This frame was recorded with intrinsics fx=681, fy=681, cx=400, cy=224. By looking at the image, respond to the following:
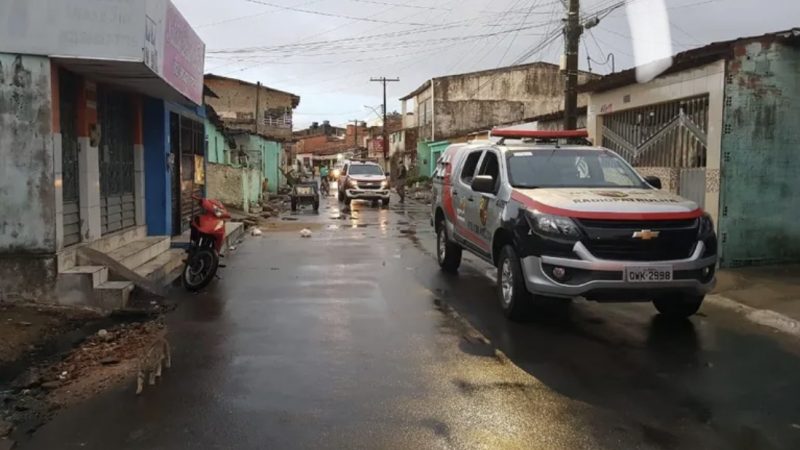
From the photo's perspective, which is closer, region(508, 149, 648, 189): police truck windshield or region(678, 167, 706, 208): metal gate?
region(508, 149, 648, 189): police truck windshield

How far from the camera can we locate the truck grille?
→ 6.63 m

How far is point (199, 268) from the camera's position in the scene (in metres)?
9.44

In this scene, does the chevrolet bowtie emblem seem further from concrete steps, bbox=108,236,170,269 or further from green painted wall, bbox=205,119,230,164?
green painted wall, bbox=205,119,230,164

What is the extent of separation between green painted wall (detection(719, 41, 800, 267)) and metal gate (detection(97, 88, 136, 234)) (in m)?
9.26

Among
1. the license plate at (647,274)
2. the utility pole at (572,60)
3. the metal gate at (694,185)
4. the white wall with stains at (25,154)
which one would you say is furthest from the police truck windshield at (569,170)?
the utility pole at (572,60)

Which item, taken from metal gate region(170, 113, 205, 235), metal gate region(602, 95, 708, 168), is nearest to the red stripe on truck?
metal gate region(602, 95, 708, 168)

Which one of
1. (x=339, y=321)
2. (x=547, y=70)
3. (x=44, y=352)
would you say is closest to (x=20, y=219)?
(x=44, y=352)

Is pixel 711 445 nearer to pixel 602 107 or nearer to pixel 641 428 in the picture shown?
pixel 641 428

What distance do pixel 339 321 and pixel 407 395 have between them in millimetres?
2512

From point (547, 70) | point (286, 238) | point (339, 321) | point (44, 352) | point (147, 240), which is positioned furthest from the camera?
point (547, 70)

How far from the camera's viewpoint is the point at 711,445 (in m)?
4.20

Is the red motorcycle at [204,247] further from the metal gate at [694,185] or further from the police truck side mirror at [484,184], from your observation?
the metal gate at [694,185]

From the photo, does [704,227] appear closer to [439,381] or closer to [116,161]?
[439,381]

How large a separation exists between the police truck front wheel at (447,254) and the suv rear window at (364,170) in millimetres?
19690
